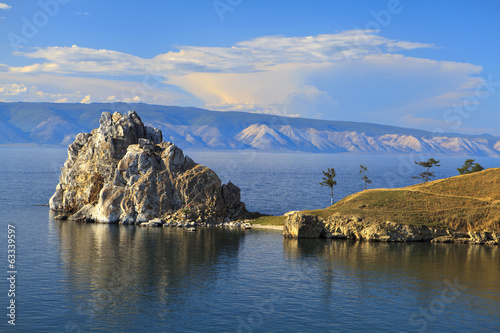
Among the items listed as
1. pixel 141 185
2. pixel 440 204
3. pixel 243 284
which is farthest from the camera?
pixel 141 185

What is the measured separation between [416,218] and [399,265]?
30961 mm

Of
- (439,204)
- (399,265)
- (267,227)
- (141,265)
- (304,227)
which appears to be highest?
(439,204)

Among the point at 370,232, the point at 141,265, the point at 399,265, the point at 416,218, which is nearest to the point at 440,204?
the point at 416,218

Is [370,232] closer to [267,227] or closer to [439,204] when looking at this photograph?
[439,204]

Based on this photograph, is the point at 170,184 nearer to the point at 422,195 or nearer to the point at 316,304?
the point at 422,195

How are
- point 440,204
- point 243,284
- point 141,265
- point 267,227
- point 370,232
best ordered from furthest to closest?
1. point 267,227
2. point 440,204
3. point 370,232
4. point 141,265
5. point 243,284

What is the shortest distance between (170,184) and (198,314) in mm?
79600

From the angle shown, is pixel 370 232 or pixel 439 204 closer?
pixel 370 232

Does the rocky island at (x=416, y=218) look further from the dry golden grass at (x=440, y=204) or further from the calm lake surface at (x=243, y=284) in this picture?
the calm lake surface at (x=243, y=284)

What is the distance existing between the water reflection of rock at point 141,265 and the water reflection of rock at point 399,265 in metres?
15.8

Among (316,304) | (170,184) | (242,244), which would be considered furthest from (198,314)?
(170,184)

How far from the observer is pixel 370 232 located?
4473 inches

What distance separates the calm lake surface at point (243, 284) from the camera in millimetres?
56875

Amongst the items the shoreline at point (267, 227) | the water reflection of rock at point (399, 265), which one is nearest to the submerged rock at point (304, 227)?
the water reflection of rock at point (399, 265)
